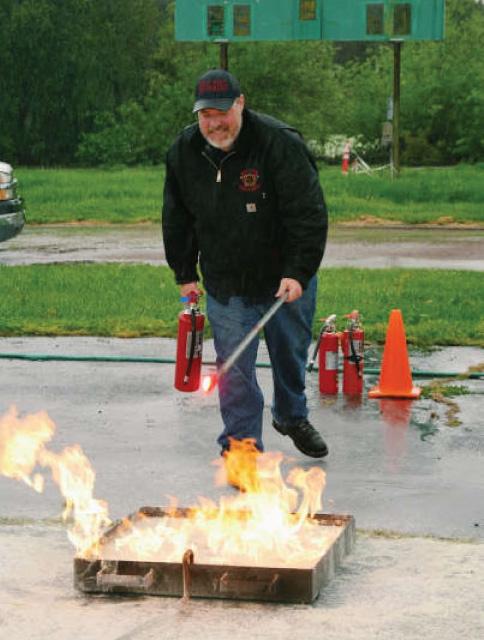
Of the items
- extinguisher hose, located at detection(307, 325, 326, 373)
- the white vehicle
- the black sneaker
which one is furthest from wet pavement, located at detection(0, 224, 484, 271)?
the black sneaker

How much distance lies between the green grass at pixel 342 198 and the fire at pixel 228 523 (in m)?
19.0

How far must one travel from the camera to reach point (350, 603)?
4.86 meters

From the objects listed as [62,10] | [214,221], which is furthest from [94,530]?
[62,10]

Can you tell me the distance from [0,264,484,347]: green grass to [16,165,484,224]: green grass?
9.24 meters

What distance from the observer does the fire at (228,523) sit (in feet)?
17.1

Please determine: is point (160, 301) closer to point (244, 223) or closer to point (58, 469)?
point (58, 469)

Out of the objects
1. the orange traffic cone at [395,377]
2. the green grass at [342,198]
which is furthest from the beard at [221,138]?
the green grass at [342,198]

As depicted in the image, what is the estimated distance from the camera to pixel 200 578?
492cm

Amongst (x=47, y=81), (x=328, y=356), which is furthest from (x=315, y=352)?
(x=47, y=81)

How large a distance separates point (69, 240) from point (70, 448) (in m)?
14.6

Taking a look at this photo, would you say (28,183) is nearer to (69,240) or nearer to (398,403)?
(69,240)

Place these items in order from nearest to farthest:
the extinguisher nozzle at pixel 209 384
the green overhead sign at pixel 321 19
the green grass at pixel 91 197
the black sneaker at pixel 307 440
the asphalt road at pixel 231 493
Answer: the asphalt road at pixel 231 493 < the extinguisher nozzle at pixel 209 384 < the black sneaker at pixel 307 440 < the green grass at pixel 91 197 < the green overhead sign at pixel 321 19

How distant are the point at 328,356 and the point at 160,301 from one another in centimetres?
501

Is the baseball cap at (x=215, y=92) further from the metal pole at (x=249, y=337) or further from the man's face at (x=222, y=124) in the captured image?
the metal pole at (x=249, y=337)
